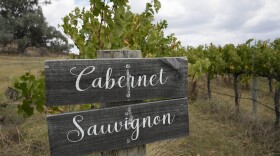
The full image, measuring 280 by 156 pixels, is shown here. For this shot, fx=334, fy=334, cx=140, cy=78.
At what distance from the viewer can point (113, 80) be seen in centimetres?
206

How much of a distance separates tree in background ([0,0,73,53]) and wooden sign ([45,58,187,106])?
2141 cm

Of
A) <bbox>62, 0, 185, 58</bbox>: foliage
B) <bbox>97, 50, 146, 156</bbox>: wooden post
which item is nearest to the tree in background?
<bbox>62, 0, 185, 58</bbox>: foliage

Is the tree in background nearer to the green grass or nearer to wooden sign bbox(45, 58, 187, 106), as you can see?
the green grass

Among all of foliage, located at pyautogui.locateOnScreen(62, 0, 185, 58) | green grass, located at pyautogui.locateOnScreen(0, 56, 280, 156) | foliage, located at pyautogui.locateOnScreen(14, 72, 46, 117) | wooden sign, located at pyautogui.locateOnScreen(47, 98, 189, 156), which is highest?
foliage, located at pyautogui.locateOnScreen(62, 0, 185, 58)

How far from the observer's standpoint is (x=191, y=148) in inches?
194

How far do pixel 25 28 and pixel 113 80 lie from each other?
932 inches

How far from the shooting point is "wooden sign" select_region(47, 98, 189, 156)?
75.2 inches

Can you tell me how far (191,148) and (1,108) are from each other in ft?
13.2

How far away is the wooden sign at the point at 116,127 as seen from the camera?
1.91 metres

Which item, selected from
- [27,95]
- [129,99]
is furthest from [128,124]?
[27,95]

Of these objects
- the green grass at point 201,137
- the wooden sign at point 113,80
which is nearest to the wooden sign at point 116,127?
the wooden sign at point 113,80

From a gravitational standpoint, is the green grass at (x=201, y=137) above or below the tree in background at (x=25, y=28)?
below

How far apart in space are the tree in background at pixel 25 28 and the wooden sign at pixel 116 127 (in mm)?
21444

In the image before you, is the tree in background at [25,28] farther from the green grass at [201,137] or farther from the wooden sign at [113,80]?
the wooden sign at [113,80]
